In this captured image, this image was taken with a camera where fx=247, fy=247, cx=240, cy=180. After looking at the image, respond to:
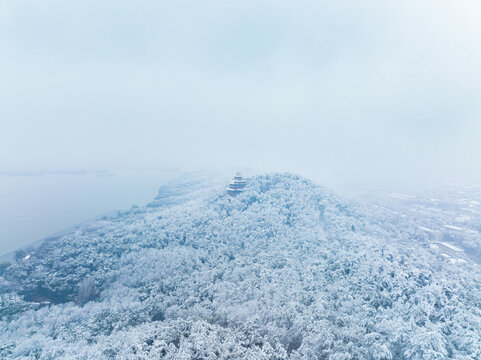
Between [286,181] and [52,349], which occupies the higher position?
[286,181]

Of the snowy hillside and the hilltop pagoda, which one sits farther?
the hilltop pagoda

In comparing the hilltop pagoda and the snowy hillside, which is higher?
the hilltop pagoda

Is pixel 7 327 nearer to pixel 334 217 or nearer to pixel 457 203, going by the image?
pixel 334 217

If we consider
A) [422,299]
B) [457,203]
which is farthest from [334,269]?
[457,203]

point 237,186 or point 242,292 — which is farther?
point 237,186

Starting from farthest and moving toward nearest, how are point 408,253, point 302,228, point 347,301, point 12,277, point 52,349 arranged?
point 302,228 < point 408,253 < point 12,277 < point 347,301 < point 52,349

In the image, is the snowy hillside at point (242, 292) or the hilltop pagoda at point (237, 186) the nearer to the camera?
the snowy hillside at point (242, 292)

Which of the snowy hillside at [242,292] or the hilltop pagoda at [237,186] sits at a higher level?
the hilltop pagoda at [237,186]

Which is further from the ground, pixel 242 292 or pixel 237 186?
pixel 237 186
